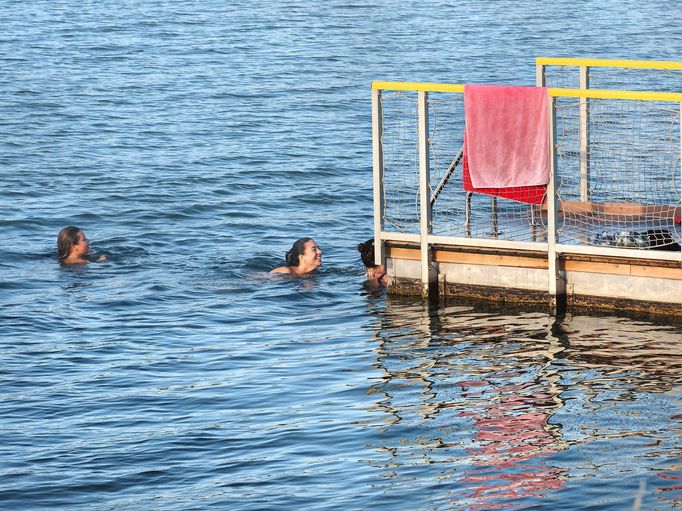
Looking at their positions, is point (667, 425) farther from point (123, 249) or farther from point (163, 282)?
point (123, 249)

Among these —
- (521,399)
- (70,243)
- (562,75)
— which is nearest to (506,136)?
(562,75)

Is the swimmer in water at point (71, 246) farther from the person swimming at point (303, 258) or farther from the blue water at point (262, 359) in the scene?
the person swimming at point (303, 258)

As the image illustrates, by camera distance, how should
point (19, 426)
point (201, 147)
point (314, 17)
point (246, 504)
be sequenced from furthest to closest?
1. point (314, 17)
2. point (201, 147)
3. point (19, 426)
4. point (246, 504)

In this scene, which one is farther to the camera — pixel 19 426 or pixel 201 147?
pixel 201 147

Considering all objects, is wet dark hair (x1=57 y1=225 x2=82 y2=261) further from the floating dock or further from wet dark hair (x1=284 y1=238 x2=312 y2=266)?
the floating dock

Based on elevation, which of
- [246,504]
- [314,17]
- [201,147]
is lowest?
[246,504]

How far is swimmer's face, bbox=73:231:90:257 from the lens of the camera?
1942 cm

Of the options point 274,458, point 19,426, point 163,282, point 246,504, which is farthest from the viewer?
point 163,282

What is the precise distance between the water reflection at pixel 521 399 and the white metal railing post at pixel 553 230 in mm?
286

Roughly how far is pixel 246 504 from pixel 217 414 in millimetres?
2270

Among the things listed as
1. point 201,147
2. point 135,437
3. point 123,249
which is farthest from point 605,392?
Result: point 201,147

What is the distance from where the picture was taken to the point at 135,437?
1258 cm

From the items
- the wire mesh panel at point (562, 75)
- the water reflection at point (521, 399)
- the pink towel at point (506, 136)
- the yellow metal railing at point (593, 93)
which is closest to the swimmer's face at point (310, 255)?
the water reflection at point (521, 399)

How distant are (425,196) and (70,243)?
18.4ft
